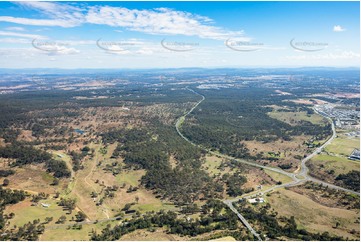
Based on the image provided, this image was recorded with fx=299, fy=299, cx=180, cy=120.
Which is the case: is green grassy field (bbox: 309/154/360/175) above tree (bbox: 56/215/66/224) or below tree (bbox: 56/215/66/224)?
above

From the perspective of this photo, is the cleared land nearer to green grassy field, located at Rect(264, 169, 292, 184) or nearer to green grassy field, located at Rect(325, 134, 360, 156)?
green grassy field, located at Rect(264, 169, 292, 184)

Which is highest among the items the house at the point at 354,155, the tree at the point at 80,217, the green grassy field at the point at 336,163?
the house at the point at 354,155

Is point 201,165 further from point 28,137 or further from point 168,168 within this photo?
point 28,137

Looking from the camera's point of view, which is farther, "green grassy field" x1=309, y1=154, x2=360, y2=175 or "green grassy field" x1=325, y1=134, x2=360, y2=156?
"green grassy field" x1=325, y1=134, x2=360, y2=156

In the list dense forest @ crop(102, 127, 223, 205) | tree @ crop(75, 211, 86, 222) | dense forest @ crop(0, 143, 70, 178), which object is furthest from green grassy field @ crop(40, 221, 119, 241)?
dense forest @ crop(0, 143, 70, 178)

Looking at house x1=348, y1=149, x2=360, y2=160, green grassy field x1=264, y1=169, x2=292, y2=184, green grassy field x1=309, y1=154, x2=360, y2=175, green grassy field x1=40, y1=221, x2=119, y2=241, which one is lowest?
green grassy field x1=40, y1=221, x2=119, y2=241

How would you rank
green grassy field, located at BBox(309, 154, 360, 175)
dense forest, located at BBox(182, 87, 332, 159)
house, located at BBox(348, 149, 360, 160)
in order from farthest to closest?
dense forest, located at BBox(182, 87, 332, 159), house, located at BBox(348, 149, 360, 160), green grassy field, located at BBox(309, 154, 360, 175)

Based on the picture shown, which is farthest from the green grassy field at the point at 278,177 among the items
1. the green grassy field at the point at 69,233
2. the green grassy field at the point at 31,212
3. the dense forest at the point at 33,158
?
the dense forest at the point at 33,158

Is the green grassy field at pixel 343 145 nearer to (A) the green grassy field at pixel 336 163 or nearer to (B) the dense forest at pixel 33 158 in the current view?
(A) the green grassy field at pixel 336 163

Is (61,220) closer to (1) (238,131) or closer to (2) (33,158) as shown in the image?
(2) (33,158)

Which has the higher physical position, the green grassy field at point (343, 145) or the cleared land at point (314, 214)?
the green grassy field at point (343, 145)

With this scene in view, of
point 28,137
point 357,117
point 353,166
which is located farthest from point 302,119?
point 28,137

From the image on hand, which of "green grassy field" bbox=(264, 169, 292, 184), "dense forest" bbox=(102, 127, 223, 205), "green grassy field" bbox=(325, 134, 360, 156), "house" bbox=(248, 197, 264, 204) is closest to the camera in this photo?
"house" bbox=(248, 197, 264, 204)

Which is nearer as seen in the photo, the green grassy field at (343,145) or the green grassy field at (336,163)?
the green grassy field at (336,163)
